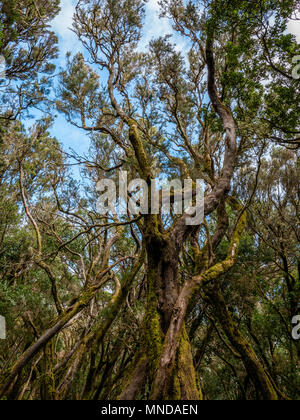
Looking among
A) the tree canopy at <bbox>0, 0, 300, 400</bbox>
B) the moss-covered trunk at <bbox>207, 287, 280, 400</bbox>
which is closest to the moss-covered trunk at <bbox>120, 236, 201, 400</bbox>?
the tree canopy at <bbox>0, 0, 300, 400</bbox>

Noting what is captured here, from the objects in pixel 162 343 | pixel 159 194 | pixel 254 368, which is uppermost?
pixel 159 194

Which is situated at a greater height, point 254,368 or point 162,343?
point 162,343

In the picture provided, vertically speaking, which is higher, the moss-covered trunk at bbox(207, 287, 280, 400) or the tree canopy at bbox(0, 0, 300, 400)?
the tree canopy at bbox(0, 0, 300, 400)

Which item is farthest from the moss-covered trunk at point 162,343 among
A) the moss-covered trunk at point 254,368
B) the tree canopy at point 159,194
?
the moss-covered trunk at point 254,368

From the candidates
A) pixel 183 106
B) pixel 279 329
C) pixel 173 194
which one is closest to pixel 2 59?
pixel 183 106

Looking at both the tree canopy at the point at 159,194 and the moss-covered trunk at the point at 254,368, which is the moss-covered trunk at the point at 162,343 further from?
the moss-covered trunk at the point at 254,368

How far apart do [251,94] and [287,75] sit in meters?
0.77

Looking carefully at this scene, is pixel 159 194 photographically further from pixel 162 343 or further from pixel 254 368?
pixel 254 368

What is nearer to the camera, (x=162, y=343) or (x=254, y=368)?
(x=162, y=343)

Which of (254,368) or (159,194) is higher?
(159,194)

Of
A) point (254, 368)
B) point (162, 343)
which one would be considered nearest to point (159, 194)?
point (162, 343)

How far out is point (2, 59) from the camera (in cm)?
776

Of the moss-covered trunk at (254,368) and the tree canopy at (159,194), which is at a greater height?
the tree canopy at (159,194)

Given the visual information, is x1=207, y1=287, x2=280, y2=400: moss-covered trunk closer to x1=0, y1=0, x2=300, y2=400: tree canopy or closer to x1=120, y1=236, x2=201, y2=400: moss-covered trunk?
x1=0, y1=0, x2=300, y2=400: tree canopy
